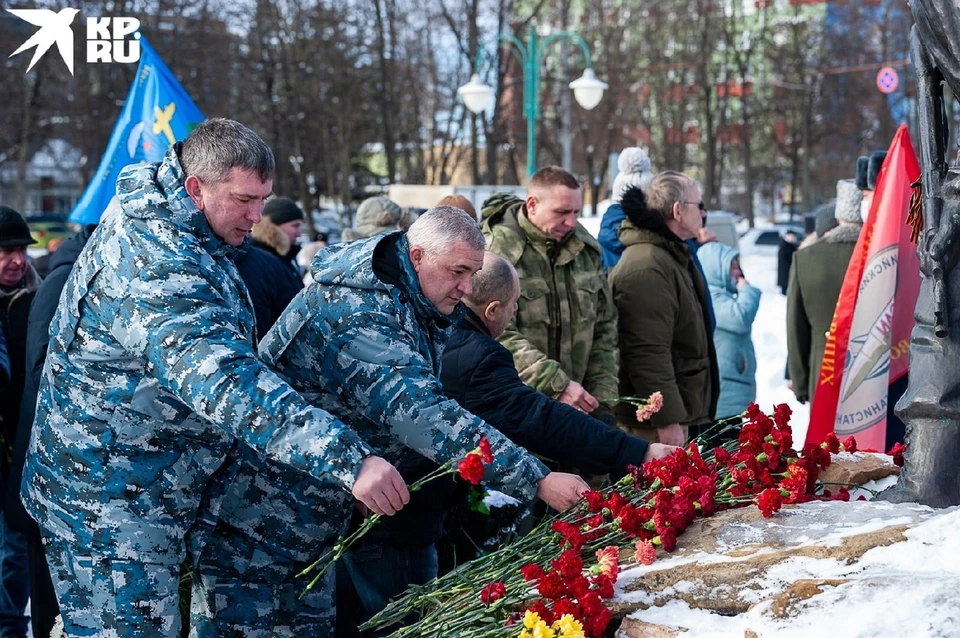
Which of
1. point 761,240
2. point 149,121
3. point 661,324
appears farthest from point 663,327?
point 761,240

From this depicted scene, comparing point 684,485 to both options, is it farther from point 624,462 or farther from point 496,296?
point 496,296

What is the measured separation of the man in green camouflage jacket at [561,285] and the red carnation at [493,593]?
2.04m

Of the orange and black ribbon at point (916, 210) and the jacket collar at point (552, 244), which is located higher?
the orange and black ribbon at point (916, 210)

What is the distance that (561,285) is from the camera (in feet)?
15.5

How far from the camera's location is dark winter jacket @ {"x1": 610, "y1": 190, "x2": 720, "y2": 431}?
493cm

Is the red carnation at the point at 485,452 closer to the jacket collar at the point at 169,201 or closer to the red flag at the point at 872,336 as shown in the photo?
the jacket collar at the point at 169,201

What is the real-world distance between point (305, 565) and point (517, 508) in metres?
0.85

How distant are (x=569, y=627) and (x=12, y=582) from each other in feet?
11.8

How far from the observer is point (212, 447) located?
116 inches

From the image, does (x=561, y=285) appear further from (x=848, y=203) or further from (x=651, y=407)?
(x=848, y=203)

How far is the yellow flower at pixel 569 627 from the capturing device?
7.64 feet

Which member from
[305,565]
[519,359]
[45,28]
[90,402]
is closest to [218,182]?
[90,402]

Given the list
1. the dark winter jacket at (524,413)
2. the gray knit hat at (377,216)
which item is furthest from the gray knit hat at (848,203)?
the dark winter jacket at (524,413)

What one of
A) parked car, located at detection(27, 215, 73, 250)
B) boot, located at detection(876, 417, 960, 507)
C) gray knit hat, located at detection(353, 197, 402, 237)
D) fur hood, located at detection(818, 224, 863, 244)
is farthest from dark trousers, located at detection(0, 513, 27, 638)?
parked car, located at detection(27, 215, 73, 250)
